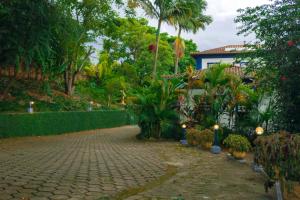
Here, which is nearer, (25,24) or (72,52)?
(25,24)

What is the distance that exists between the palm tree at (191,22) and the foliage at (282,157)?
2405cm

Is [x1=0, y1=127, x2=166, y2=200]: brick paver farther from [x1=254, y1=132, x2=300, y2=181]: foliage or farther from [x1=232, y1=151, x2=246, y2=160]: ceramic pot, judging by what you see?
[x1=254, y1=132, x2=300, y2=181]: foliage

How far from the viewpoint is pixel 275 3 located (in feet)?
36.1

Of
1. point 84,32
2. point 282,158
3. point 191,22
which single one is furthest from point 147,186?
point 191,22

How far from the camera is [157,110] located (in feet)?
54.5

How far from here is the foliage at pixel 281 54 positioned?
968 centimetres

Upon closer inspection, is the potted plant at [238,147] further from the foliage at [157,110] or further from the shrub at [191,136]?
the foliage at [157,110]

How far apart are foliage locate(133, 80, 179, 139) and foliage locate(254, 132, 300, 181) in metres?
10.5

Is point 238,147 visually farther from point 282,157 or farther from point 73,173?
point 73,173

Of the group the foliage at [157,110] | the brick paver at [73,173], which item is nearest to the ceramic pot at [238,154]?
the brick paver at [73,173]

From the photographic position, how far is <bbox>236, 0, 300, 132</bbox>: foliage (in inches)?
381

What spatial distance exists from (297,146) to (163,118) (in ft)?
36.5

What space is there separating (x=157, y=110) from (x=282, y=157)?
427 inches

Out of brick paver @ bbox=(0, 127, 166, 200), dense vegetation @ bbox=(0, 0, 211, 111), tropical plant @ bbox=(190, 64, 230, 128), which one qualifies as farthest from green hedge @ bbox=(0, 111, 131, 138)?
tropical plant @ bbox=(190, 64, 230, 128)
